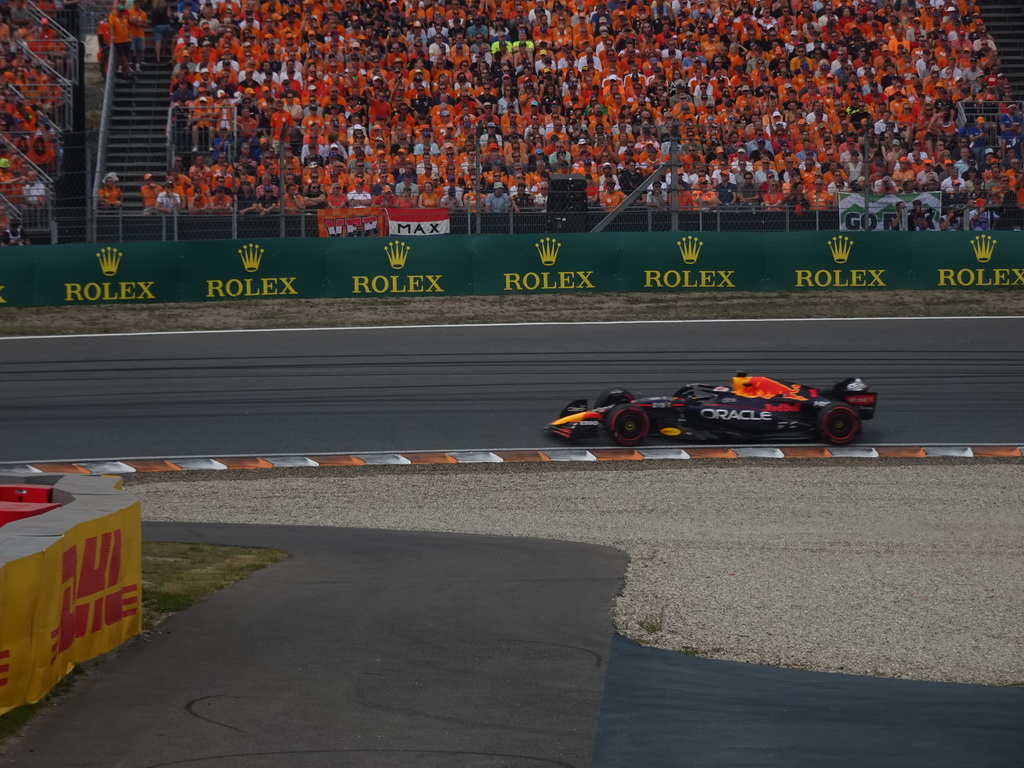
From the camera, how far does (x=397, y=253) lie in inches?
839

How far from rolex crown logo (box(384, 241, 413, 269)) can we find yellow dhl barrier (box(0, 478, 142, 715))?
13.9 meters

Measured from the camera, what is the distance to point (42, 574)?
19.5 feet

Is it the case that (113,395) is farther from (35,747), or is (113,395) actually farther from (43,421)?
(35,747)

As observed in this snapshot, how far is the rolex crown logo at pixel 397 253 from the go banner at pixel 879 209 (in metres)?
7.23

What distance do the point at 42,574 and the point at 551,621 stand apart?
3.12m

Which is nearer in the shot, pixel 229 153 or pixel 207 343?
pixel 207 343

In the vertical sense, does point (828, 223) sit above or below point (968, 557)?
above

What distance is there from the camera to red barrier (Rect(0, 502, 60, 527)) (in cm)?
721

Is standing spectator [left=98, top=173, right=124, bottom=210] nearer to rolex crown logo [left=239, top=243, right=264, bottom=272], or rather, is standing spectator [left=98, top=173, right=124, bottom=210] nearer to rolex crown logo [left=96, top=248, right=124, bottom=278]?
rolex crown logo [left=96, top=248, right=124, bottom=278]

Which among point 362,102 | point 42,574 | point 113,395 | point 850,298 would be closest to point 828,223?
point 850,298

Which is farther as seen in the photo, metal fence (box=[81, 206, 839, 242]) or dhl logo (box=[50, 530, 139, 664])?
metal fence (box=[81, 206, 839, 242])

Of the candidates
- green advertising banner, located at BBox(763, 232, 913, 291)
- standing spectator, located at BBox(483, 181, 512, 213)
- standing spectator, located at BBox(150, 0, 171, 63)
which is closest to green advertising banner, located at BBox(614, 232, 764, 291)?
green advertising banner, located at BBox(763, 232, 913, 291)

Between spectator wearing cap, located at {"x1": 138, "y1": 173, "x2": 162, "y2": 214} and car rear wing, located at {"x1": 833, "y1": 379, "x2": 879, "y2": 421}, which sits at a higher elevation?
spectator wearing cap, located at {"x1": 138, "y1": 173, "x2": 162, "y2": 214}

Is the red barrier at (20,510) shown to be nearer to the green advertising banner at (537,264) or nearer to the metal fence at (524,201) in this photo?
the metal fence at (524,201)
